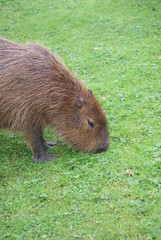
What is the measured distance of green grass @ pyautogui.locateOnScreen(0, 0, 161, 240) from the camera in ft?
13.3

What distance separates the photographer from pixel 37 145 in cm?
526

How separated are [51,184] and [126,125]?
1.54 metres

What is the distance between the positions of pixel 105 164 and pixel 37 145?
1065mm

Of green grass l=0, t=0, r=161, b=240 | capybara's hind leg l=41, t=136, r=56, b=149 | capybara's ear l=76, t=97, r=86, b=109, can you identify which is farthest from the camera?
capybara's hind leg l=41, t=136, r=56, b=149

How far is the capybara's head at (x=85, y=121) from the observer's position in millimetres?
4977

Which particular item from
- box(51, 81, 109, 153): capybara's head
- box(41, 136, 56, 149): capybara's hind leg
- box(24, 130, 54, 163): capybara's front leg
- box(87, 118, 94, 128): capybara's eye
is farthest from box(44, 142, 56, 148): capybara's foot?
box(87, 118, 94, 128): capybara's eye

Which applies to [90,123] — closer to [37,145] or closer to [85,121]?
[85,121]

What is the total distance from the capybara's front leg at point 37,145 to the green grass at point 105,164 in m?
0.12

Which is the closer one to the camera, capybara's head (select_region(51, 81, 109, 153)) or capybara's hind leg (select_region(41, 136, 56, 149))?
capybara's head (select_region(51, 81, 109, 153))

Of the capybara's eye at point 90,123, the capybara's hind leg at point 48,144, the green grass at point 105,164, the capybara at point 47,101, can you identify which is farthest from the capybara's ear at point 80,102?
the capybara's hind leg at point 48,144

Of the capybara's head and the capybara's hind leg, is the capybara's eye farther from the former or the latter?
the capybara's hind leg

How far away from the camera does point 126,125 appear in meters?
5.55

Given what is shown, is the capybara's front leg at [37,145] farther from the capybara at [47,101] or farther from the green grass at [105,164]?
the green grass at [105,164]

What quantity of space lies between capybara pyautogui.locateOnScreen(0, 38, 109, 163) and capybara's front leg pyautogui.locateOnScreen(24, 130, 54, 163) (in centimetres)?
1
